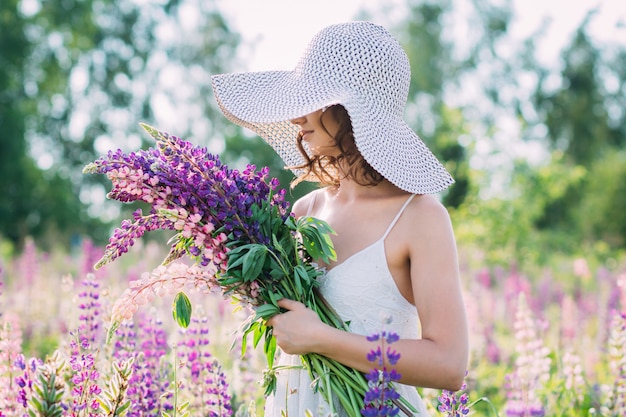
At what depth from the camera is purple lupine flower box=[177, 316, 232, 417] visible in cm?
272

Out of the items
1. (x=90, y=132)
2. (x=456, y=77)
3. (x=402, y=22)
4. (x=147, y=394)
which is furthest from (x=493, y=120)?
(x=147, y=394)

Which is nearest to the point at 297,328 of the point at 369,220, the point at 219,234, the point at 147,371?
the point at 219,234

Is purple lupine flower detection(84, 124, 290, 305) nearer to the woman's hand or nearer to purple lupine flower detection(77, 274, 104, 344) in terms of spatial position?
the woman's hand

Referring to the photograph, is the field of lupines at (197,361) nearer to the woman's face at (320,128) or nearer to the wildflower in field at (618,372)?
the wildflower in field at (618,372)

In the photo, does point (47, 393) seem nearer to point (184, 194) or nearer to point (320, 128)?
point (184, 194)

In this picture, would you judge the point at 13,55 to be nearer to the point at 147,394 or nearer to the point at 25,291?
the point at 25,291

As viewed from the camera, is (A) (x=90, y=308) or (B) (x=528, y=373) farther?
(B) (x=528, y=373)

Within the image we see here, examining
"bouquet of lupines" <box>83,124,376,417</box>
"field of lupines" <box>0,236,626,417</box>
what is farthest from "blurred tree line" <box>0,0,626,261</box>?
"bouquet of lupines" <box>83,124,376,417</box>

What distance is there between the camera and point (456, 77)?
94.5 feet

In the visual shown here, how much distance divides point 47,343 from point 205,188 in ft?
14.4

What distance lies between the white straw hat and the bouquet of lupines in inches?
11.7

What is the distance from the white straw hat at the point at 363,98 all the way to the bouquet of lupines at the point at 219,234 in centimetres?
30

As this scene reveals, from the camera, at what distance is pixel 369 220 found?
8.32ft

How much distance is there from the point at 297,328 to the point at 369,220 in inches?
19.6
